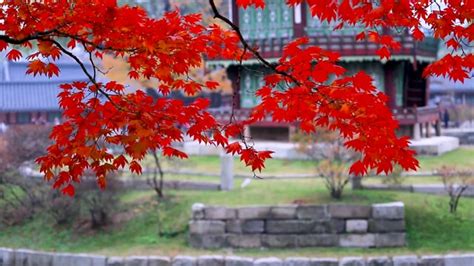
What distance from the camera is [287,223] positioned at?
1157cm

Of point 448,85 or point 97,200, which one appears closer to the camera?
point 97,200

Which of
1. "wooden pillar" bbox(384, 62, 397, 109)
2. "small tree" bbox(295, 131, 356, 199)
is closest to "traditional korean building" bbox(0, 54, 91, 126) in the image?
Result: "wooden pillar" bbox(384, 62, 397, 109)

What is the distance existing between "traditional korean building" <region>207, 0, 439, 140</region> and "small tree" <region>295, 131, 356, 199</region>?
5.04 m

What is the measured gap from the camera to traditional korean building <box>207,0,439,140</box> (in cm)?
1805

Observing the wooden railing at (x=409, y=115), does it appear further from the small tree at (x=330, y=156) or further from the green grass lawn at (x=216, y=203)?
the small tree at (x=330, y=156)

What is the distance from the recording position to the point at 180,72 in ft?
16.3

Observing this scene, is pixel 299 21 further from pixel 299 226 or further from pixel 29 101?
pixel 29 101

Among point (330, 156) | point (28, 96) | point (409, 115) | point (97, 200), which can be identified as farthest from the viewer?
point (28, 96)

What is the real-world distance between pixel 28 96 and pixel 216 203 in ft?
→ 66.9

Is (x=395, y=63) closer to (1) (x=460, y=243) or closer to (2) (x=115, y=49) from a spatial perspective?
(1) (x=460, y=243)

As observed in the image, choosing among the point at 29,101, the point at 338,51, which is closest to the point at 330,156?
the point at 338,51

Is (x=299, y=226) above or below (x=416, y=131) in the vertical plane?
below

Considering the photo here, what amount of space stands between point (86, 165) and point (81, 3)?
4.31 feet

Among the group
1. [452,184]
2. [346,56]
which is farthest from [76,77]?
[452,184]
